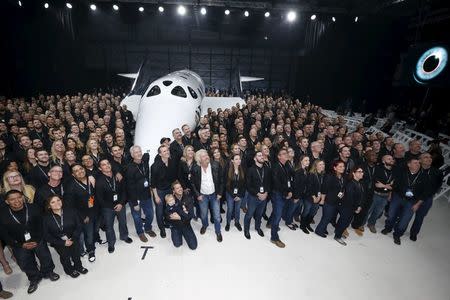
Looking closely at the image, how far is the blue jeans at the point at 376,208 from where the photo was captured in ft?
19.8

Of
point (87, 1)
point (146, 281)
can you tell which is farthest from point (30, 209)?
point (87, 1)

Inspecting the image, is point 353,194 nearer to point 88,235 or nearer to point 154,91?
point 88,235

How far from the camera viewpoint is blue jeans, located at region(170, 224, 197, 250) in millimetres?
5395

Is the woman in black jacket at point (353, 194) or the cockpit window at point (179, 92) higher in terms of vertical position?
the cockpit window at point (179, 92)

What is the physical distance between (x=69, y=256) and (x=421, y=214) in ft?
25.5

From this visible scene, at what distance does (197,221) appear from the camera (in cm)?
659

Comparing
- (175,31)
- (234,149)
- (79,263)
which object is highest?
(175,31)

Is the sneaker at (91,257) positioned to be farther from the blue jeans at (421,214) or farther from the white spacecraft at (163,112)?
the blue jeans at (421,214)

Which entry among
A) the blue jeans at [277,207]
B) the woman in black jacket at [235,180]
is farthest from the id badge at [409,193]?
the woman in black jacket at [235,180]

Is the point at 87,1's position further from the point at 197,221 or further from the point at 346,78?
the point at 346,78

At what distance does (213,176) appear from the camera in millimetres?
5613

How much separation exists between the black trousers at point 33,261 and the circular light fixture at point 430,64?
15.5 meters

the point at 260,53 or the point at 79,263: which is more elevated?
the point at 260,53

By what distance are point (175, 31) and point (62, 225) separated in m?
25.9
